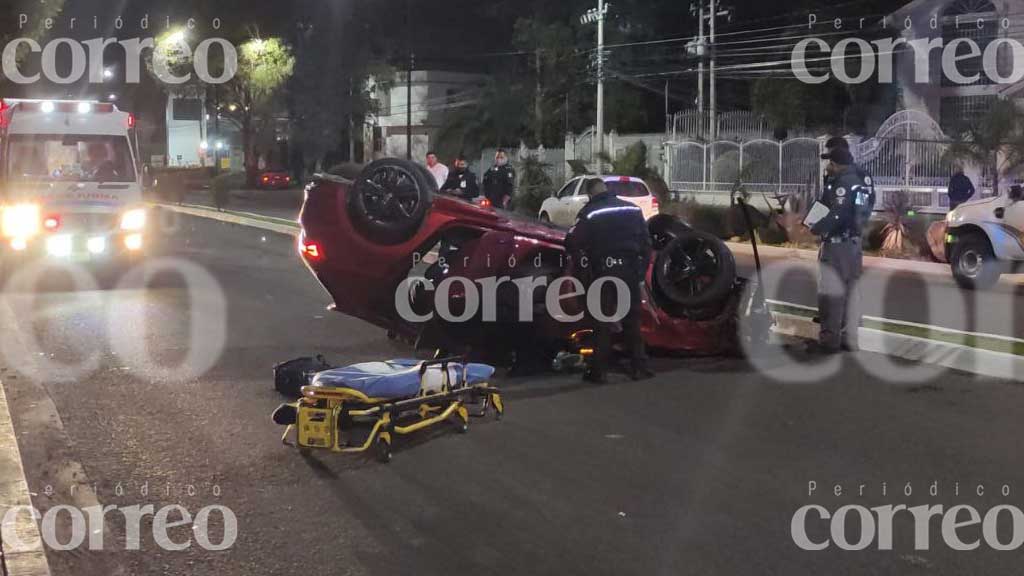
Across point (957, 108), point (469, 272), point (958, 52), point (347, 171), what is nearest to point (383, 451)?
point (469, 272)

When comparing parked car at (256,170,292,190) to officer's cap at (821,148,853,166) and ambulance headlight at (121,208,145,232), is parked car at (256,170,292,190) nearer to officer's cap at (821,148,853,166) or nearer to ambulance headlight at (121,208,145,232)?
ambulance headlight at (121,208,145,232)

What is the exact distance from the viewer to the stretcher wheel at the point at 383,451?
6.72 metres

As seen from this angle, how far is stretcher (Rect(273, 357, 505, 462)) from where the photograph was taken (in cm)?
667

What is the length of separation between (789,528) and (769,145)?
26348 mm

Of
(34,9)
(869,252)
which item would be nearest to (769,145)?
(869,252)

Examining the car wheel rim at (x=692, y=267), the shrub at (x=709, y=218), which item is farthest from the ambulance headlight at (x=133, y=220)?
the shrub at (x=709, y=218)

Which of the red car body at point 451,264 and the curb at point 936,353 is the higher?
the red car body at point 451,264

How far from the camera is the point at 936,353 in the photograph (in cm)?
975

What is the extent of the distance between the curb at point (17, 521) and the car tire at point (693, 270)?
204 inches

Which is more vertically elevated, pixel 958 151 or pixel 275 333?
pixel 958 151

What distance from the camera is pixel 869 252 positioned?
838 inches

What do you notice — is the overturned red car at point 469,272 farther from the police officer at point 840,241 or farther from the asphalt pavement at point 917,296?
the asphalt pavement at point 917,296

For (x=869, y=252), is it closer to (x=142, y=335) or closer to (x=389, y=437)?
(x=142, y=335)

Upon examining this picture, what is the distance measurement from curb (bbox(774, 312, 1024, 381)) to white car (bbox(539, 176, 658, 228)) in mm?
12465
